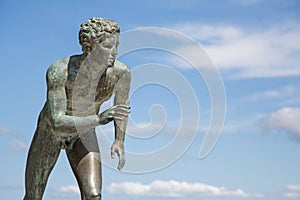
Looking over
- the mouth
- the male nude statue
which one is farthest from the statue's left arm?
the mouth

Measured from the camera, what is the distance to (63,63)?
10227mm

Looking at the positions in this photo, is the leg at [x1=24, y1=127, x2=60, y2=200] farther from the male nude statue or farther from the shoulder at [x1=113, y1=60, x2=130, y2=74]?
the shoulder at [x1=113, y1=60, x2=130, y2=74]

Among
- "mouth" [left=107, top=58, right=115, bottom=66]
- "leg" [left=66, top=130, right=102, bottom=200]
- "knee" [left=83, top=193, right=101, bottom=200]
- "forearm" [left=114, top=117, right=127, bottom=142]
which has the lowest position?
"knee" [left=83, top=193, right=101, bottom=200]

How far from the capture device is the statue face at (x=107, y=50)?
1005cm

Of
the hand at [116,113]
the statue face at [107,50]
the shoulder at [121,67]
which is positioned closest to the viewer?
the hand at [116,113]

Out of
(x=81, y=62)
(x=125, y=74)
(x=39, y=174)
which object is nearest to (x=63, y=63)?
(x=81, y=62)

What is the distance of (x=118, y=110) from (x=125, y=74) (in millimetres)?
1072

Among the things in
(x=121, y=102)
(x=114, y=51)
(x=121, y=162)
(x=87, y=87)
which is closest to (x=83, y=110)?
(x=87, y=87)

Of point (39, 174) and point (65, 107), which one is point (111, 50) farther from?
point (39, 174)

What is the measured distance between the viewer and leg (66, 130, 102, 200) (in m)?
10.1

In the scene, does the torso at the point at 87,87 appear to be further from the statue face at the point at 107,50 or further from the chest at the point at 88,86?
the statue face at the point at 107,50

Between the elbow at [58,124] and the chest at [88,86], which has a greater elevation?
the chest at [88,86]

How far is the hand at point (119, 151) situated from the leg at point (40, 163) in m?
0.77

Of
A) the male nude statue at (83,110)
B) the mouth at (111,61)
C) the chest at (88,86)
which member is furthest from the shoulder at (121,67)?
the mouth at (111,61)
